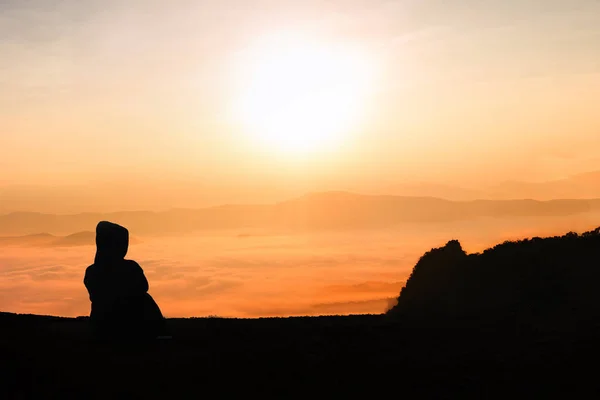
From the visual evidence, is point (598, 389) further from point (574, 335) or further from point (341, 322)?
point (341, 322)

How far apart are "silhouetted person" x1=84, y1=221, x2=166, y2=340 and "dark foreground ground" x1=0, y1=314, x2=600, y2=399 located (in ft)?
2.66

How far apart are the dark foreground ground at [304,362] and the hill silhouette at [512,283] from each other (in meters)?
4.21

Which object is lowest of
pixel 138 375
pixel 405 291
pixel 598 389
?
pixel 598 389

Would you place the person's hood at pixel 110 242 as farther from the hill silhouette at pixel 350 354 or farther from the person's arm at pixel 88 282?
the hill silhouette at pixel 350 354

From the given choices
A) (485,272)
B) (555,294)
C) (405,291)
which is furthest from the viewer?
(405,291)

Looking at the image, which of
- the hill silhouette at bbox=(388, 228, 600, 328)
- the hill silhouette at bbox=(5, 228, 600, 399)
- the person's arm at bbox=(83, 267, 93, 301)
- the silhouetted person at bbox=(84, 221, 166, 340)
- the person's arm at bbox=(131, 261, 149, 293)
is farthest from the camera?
the hill silhouette at bbox=(388, 228, 600, 328)

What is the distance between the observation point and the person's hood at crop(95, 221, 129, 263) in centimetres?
2362

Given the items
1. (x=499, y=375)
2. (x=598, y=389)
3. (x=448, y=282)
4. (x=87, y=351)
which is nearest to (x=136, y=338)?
(x=87, y=351)

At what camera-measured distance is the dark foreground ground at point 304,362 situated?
17969 millimetres

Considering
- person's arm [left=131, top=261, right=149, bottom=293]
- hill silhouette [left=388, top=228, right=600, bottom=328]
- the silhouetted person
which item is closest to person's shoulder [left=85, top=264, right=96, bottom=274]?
the silhouetted person

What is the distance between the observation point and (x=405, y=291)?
38.4m

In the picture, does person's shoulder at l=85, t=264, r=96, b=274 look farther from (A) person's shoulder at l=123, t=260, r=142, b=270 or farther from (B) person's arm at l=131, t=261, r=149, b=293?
(B) person's arm at l=131, t=261, r=149, b=293

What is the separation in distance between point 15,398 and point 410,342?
1369 cm

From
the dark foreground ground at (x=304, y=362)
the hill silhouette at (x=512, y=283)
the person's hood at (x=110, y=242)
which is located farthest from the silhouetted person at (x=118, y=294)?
the hill silhouette at (x=512, y=283)
